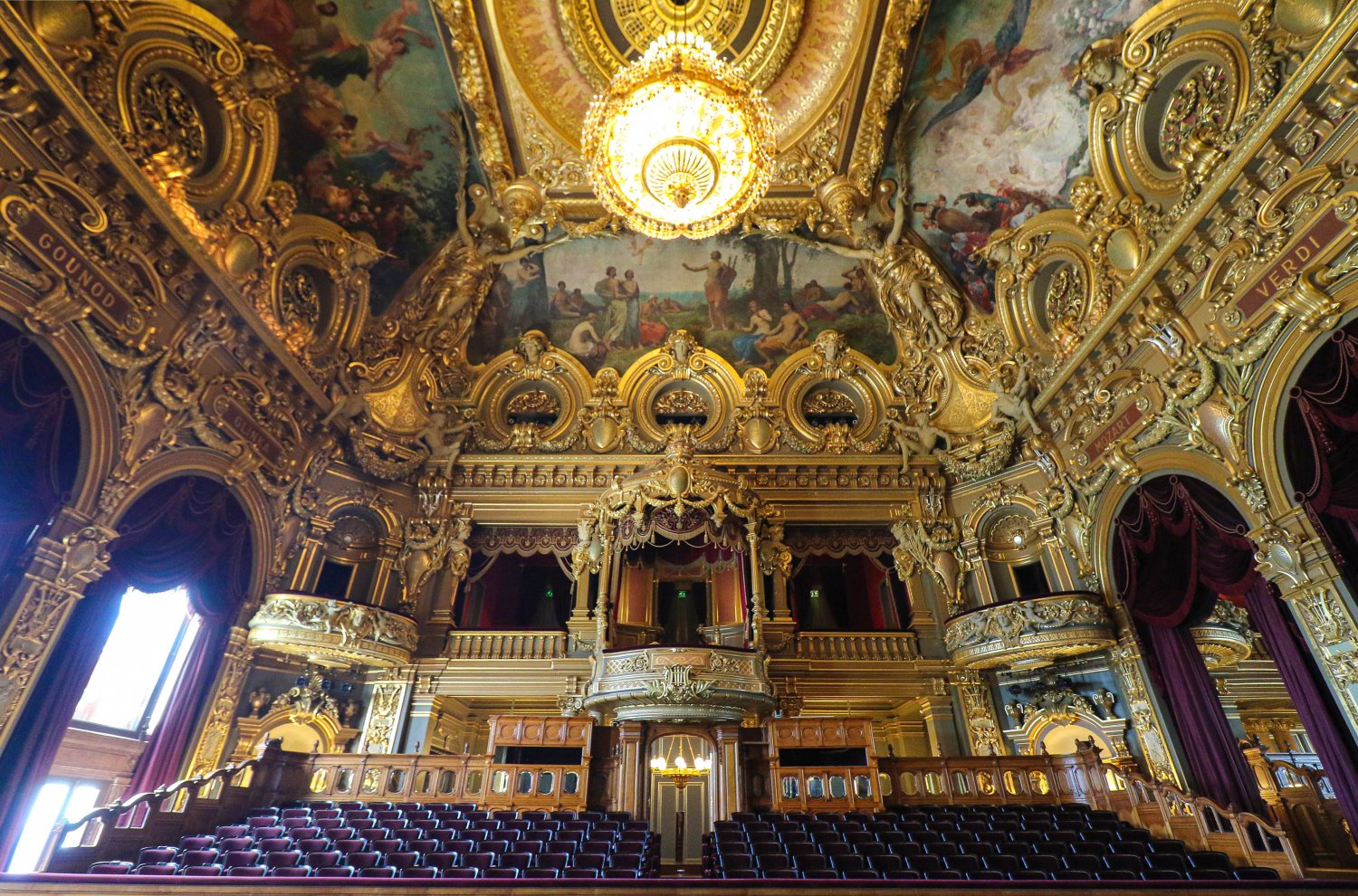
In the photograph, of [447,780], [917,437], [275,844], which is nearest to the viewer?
[275,844]

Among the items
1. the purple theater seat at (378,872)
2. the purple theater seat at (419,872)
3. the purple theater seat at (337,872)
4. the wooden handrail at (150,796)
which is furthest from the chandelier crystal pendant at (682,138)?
the wooden handrail at (150,796)

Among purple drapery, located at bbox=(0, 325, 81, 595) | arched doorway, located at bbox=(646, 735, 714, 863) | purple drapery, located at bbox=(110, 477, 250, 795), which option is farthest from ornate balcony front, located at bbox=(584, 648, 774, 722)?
purple drapery, located at bbox=(0, 325, 81, 595)

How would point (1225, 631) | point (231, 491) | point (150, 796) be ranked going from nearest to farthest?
point (150, 796)
point (231, 491)
point (1225, 631)

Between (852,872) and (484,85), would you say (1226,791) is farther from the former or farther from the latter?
(484,85)

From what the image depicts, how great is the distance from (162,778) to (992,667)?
13.5 metres

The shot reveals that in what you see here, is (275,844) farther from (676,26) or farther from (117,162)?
(676,26)

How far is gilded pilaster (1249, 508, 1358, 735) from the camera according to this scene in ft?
22.9

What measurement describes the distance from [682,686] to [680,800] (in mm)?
1635

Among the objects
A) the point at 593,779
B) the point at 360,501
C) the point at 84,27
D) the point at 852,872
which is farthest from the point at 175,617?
the point at 852,872

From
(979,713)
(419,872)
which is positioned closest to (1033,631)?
(979,713)

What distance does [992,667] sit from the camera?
1172 cm

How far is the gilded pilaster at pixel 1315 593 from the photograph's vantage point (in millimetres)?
6965

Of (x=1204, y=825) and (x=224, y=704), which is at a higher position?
(x=224, y=704)

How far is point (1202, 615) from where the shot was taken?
9633 millimetres
